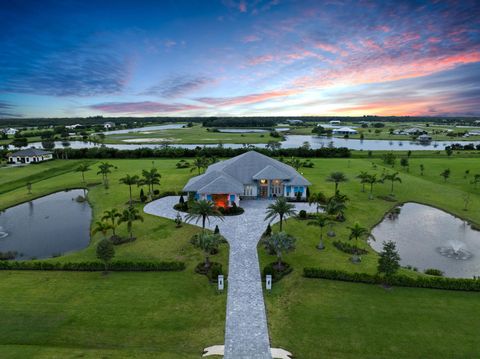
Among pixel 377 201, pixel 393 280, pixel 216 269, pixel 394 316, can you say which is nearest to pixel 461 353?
pixel 394 316

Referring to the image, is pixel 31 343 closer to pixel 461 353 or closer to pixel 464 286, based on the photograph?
pixel 461 353

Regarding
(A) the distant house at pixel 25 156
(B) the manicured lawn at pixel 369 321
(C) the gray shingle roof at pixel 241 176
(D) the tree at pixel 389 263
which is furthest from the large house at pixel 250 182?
(A) the distant house at pixel 25 156

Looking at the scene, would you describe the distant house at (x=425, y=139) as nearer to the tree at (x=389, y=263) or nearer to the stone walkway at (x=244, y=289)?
the stone walkway at (x=244, y=289)

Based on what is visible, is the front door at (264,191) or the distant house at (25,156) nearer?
the front door at (264,191)

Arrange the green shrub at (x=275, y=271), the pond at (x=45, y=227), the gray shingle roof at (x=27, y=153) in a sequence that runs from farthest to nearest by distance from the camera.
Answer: the gray shingle roof at (x=27, y=153) → the pond at (x=45, y=227) → the green shrub at (x=275, y=271)

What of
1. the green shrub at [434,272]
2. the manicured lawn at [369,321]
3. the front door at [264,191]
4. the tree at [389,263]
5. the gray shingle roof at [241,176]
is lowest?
the manicured lawn at [369,321]

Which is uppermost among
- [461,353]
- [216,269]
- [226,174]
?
[226,174]

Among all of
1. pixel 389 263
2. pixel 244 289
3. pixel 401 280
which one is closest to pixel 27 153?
pixel 244 289
